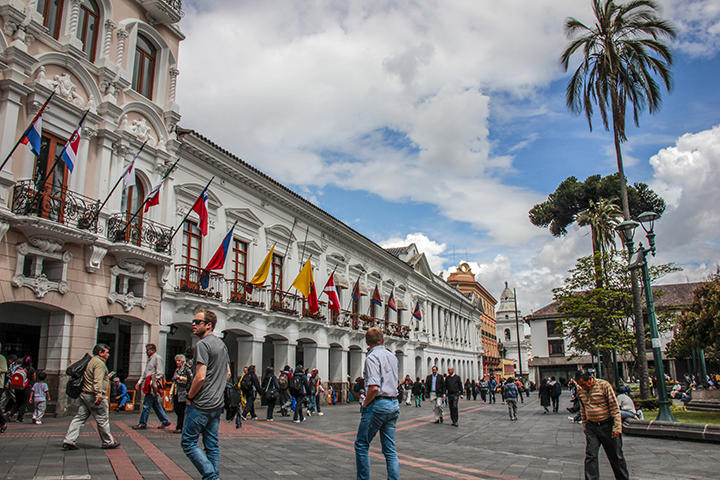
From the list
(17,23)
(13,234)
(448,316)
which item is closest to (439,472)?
(13,234)

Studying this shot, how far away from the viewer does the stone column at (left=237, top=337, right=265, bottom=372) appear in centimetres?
2184

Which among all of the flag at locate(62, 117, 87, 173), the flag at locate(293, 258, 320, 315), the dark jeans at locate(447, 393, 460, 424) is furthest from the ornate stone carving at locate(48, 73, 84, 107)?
the dark jeans at locate(447, 393, 460, 424)

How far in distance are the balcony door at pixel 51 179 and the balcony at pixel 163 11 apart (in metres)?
6.09

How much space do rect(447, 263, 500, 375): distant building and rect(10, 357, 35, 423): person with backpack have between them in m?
54.2

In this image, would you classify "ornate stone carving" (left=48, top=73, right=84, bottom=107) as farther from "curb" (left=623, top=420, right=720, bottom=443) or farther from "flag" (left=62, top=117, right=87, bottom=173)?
"curb" (left=623, top=420, right=720, bottom=443)

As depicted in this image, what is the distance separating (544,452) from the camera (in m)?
10.6

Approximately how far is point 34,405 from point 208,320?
9387 millimetres

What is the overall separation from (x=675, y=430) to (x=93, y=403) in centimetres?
1217

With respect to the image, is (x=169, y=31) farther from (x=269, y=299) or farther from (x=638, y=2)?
(x=638, y=2)

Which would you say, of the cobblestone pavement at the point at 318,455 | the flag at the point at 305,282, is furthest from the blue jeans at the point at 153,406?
the flag at the point at 305,282

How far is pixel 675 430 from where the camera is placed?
40.2ft

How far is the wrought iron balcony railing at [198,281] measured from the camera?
59.9 ft

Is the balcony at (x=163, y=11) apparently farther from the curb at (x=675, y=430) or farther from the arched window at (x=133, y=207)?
the curb at (x=675, y=430)

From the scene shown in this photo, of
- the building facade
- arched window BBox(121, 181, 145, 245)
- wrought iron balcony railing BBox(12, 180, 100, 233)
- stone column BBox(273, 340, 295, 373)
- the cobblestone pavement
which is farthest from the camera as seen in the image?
stone column BBox(273, 340, 295, 373)
